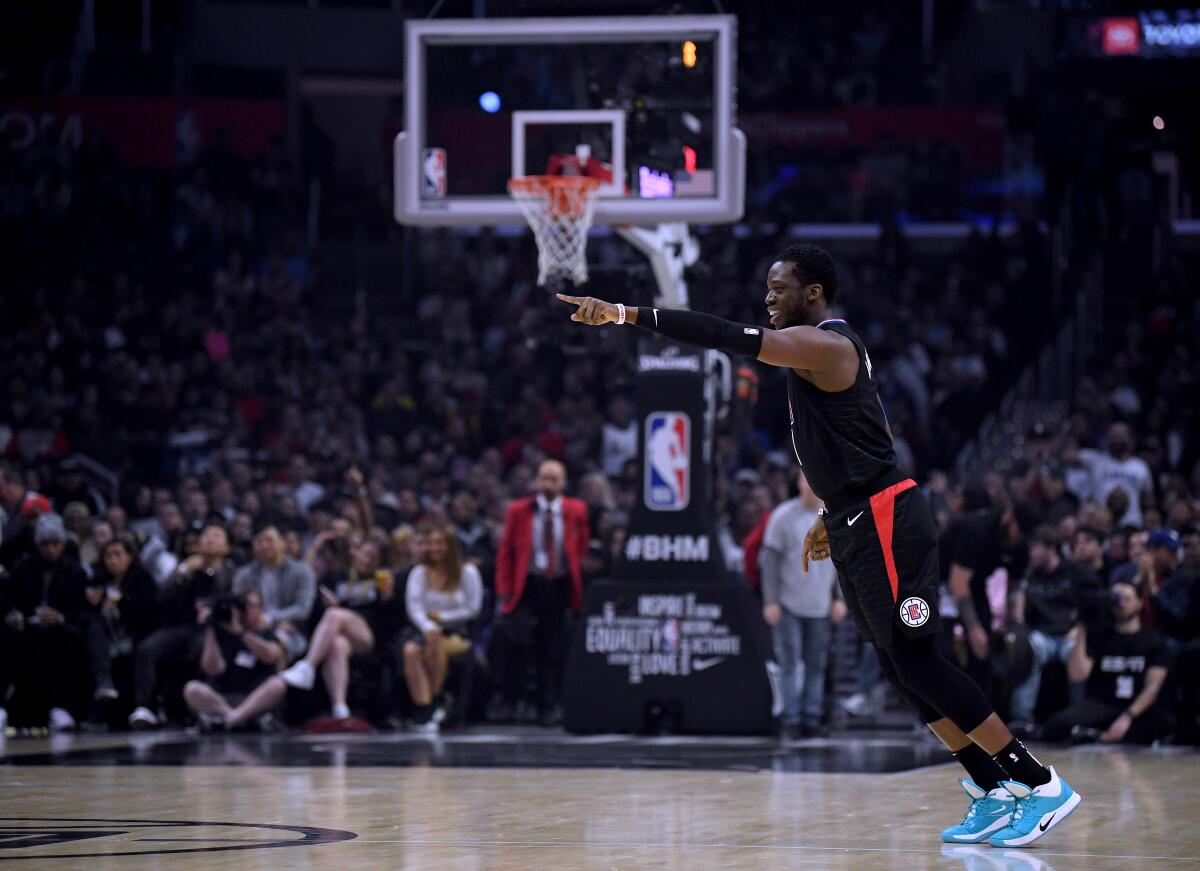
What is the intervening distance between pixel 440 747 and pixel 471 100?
4.68 metres

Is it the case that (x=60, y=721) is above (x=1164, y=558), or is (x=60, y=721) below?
below

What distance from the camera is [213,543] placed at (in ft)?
47.6

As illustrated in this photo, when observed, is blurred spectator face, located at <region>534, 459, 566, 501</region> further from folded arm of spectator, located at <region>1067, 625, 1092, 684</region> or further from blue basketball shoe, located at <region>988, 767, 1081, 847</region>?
blue basketball shoe, located at <region>988, 767, 1081, 847</region>

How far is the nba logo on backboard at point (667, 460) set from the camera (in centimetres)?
1357

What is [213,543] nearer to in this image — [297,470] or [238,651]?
[238,651]

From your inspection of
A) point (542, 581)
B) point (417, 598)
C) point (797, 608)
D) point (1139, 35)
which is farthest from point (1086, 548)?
point (1139, 35)

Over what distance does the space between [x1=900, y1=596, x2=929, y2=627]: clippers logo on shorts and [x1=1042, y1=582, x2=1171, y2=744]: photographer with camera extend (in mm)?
6220

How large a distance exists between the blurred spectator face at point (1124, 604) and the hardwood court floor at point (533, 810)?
110cm

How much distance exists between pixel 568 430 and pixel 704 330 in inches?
534

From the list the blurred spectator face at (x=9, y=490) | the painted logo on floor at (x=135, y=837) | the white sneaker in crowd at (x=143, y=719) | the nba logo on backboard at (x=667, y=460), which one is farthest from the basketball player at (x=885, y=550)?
the blurred spectator face at (x=9, y=490)

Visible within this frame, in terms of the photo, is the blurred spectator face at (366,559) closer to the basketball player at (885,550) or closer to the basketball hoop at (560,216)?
the basketball hoop at (560,216)

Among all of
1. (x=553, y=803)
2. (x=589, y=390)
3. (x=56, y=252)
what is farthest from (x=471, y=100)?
(x=56, y=252)

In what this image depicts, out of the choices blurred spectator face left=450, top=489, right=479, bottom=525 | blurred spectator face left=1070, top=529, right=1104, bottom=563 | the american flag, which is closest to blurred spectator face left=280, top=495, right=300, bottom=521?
blurred spectator face left=450, top=489, right=479, bottom=525

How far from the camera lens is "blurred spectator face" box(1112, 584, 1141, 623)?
41.5ft
